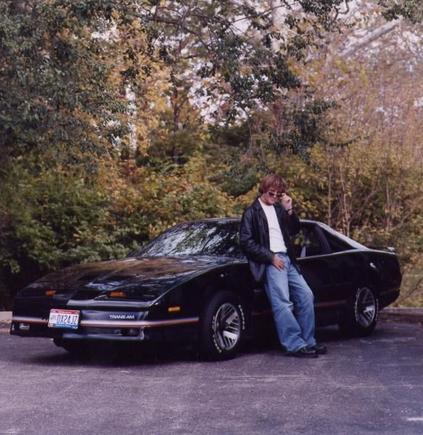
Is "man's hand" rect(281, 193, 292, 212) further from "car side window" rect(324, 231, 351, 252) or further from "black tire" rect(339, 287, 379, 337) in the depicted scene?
"black tire" rect(339, 287, 379, 337)

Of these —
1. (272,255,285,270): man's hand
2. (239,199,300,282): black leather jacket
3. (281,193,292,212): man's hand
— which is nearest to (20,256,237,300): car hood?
(239,199,300,282): black leather jacket

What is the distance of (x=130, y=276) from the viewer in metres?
9.05

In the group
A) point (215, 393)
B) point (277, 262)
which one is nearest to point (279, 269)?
point (277, 262)

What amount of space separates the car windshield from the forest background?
97.9 inches

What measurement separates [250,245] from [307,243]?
57.5 inches

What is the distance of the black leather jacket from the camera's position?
30.7 feet

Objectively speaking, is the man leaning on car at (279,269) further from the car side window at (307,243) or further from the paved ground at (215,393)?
the car side window at (307,243)

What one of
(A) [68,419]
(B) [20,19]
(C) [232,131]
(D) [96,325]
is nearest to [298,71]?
(C) [232,131]

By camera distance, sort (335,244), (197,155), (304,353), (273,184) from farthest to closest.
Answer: (197,155) → (335,244) → (273,184) → (304,353)

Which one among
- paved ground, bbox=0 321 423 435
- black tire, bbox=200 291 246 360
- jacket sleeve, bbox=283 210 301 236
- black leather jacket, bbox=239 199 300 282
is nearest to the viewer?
paved ground, bbox=0 321 423 435

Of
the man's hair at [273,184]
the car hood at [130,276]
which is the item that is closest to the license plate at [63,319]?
the car hood at [130,276]

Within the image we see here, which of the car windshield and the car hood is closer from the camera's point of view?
the car hood

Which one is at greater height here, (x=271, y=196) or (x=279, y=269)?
(x=271, y=196)

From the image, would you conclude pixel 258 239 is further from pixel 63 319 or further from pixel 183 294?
pixel 63 319
